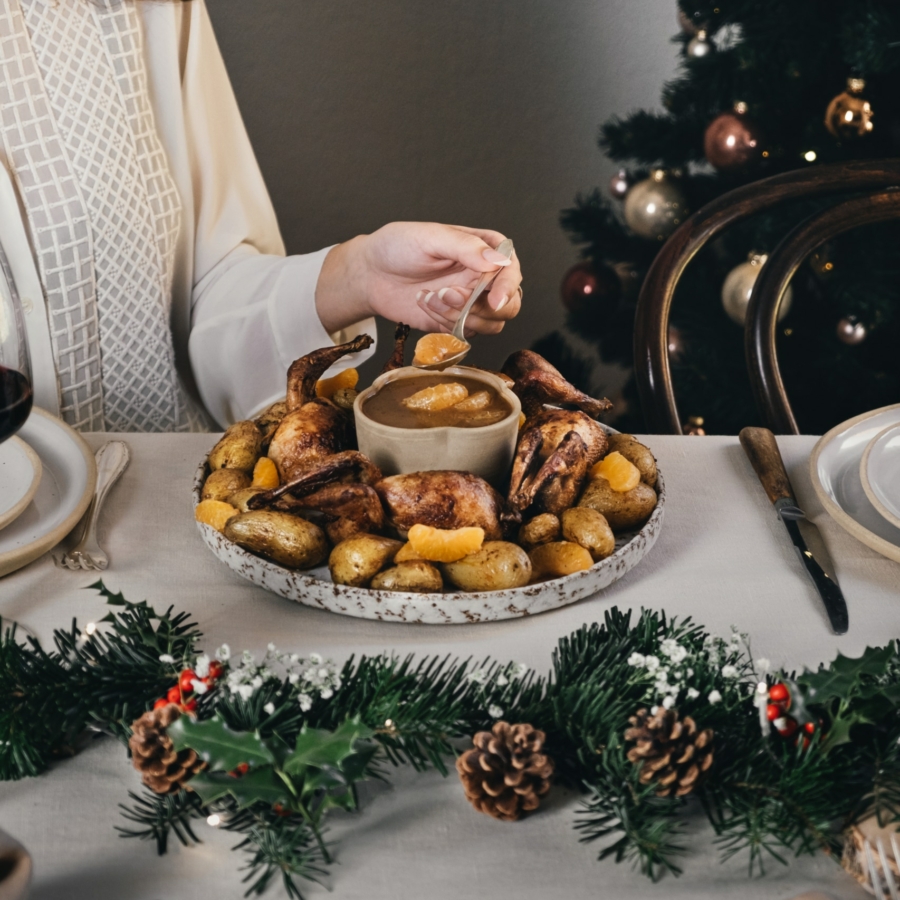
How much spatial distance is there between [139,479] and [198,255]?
619 mm

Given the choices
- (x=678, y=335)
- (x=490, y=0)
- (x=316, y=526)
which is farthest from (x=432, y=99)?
(x=316, y=526)

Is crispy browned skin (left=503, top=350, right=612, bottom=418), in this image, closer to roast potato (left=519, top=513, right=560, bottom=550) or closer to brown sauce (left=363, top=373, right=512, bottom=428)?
brown sauce (left=363, top=373, right=512, bottom=428)

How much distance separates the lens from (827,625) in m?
0.75

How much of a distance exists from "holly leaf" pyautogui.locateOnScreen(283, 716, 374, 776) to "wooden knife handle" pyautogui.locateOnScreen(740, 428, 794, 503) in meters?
0.53

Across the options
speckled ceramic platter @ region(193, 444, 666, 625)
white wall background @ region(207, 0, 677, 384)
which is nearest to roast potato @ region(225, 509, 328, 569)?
speckled ceramic platter @ region(193, 444, 666, 625)

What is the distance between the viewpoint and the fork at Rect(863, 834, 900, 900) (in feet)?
1.62

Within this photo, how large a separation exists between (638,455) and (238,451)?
1.18 feet

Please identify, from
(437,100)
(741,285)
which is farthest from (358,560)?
(437,100)

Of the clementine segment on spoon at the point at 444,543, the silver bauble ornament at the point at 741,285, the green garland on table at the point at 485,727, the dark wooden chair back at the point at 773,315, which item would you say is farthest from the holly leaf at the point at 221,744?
the silver bauble ornament at the point at 741,285

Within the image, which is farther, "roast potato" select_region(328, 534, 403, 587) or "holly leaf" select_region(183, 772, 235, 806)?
"roast potato" select_region(328, 534, 403, 587)

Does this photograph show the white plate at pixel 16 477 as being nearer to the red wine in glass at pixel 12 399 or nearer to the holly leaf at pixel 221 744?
the red wine in glass at pixel 12 399

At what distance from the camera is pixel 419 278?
4.00 ft

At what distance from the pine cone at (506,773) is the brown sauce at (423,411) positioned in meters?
0.32

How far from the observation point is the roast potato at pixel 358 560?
0.71 metres
